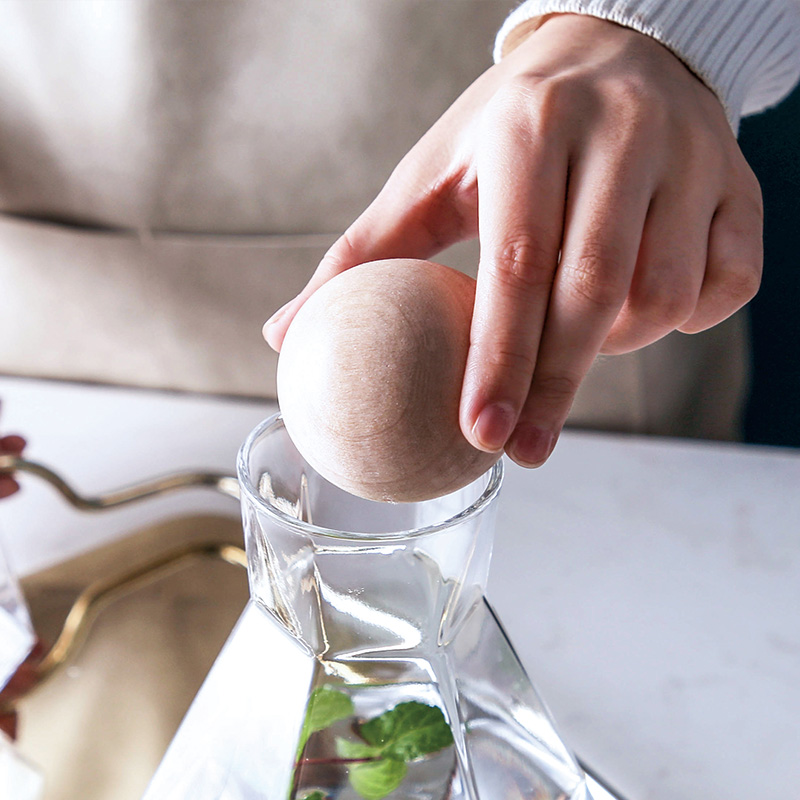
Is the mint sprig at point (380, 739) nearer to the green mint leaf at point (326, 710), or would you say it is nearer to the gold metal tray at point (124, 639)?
the green mint leaf at point (326, 710)

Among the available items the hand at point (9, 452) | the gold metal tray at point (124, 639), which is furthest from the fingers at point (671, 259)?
the hand at point (9, 452)

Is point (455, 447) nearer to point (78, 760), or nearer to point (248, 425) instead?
A: point (78, 760)

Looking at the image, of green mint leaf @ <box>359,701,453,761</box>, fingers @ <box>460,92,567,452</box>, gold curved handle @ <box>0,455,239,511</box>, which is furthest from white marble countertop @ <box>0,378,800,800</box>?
fingers @ <box>460,92,567,452</box>

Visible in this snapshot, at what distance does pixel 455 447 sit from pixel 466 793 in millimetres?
138

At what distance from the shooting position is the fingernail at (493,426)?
24 cm

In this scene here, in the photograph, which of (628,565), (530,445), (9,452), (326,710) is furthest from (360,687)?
(9,452)

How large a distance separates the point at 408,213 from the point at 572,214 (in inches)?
3.9

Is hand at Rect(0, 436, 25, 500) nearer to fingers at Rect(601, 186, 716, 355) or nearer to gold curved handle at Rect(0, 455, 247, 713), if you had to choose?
gold curved handle at Rect(0, 455, 247, 713)

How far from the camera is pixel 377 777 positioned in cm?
30

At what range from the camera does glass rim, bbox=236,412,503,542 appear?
245 millimetres

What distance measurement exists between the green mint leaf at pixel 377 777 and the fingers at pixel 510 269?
0.44ft

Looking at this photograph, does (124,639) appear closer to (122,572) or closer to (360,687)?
(122,572)

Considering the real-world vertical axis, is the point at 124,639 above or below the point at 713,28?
below

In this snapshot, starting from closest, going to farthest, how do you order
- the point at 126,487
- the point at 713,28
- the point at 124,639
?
1. the point at 713,28
2. the point at 124,639
3. the point at 126,487
